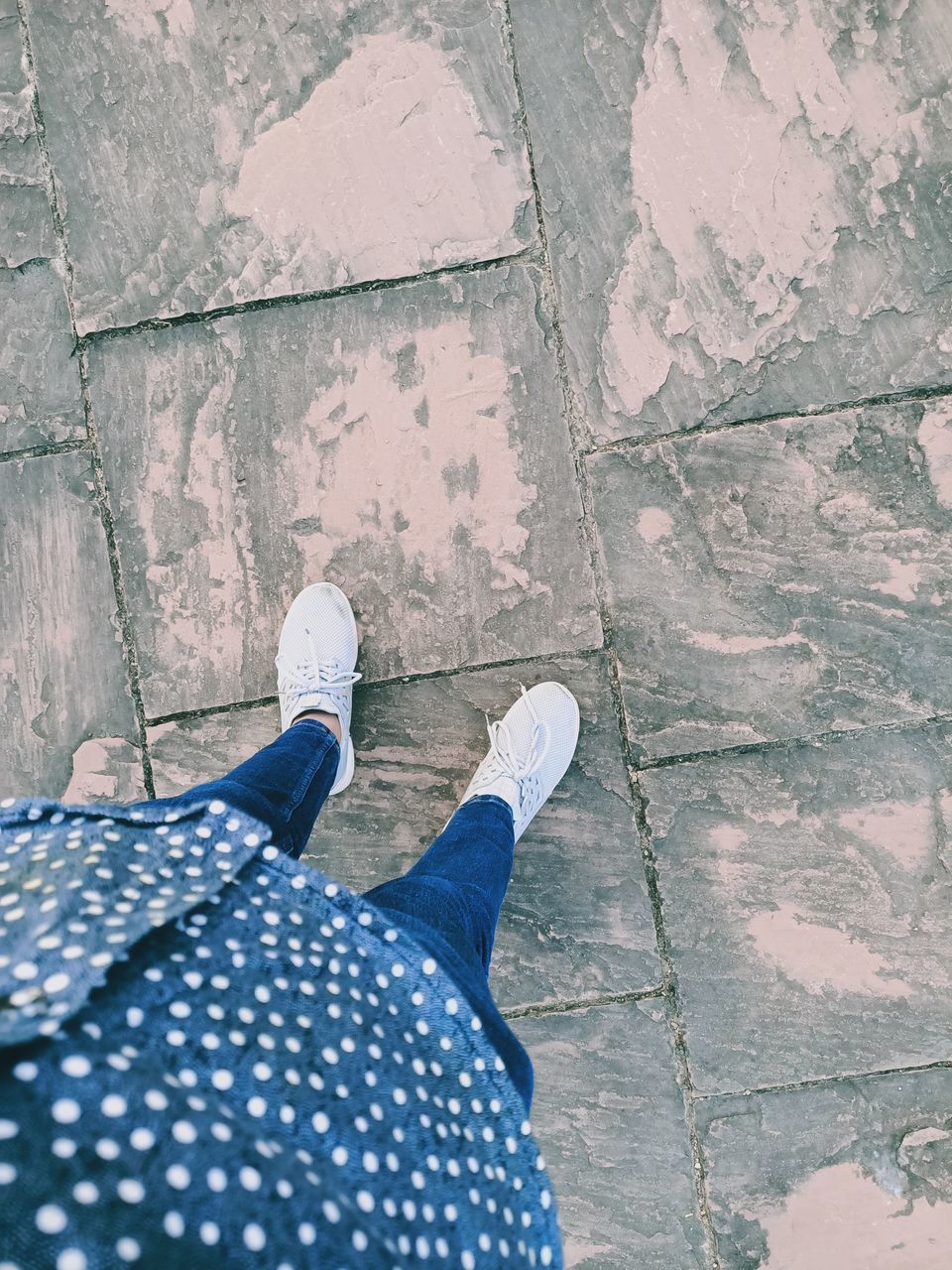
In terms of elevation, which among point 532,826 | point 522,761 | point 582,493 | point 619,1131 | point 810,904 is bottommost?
point 619,1131

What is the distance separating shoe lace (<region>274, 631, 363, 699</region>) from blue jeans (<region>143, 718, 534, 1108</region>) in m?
0.07

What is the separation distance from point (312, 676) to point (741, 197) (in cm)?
129

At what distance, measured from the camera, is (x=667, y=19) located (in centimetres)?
177

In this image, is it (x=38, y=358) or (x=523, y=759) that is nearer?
(x=523, y=759)

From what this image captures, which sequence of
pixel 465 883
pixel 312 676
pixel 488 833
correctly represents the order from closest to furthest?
pixel 465 883
pixel 488 833
pixel 312 676

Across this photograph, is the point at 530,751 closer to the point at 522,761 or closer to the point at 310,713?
the point at 522,761

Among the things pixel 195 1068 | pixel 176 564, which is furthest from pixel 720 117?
pixel 195 1068

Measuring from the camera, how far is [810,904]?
1.83 meters

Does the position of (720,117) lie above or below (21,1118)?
above

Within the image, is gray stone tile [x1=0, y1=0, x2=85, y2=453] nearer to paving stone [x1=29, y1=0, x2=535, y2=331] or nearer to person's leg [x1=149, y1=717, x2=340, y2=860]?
paving stone [x1=29, y1=0, x2=535, y2=331]

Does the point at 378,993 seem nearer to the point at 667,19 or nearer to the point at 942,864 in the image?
the point at 942,864

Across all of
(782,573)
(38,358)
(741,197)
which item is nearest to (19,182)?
(38,358)

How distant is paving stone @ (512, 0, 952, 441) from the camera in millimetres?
1759

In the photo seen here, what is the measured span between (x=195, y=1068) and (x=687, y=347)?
1.55 meters
